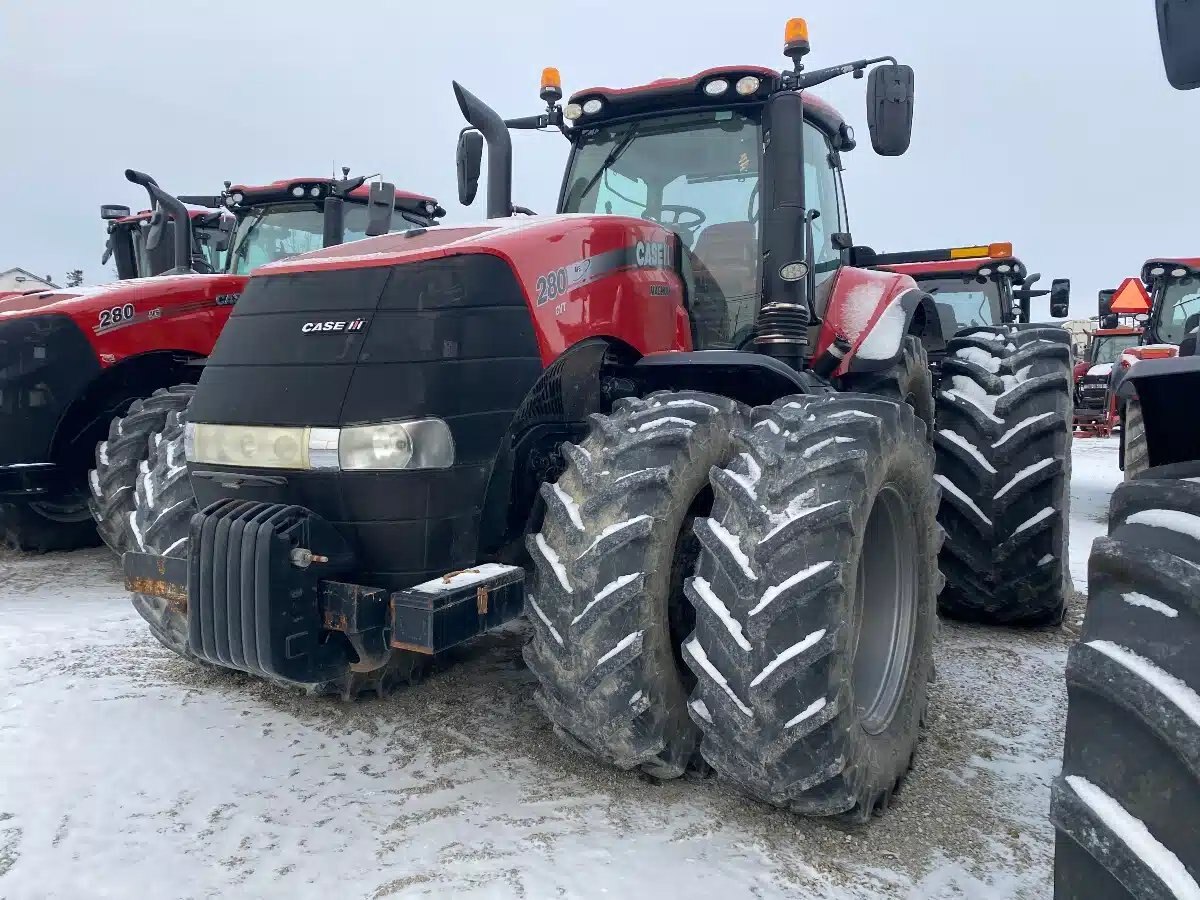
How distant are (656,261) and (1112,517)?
2167 mm

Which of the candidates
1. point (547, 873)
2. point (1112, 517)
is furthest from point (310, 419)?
point (1112, 517)

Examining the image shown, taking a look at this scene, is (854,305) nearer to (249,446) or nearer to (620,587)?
(620,587)

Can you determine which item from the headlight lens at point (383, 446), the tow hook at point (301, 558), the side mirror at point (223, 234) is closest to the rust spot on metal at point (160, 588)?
the tow hook at point (301, 558)

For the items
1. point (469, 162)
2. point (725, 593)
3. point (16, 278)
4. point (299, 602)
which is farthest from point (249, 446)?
point (16, 278)

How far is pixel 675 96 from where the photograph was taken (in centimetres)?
361

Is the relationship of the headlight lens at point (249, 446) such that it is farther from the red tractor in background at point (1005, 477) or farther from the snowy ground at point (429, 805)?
the red tractor in background at point (1005, 477)

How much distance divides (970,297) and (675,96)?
7283 millimetres

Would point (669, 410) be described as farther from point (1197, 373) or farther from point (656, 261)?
point (1197, 373)

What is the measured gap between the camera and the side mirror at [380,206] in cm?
435

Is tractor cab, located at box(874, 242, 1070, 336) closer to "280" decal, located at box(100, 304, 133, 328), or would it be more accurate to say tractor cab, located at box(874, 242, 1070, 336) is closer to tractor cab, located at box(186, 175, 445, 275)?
tractor cab, located at box(186, 175, 445, 275)

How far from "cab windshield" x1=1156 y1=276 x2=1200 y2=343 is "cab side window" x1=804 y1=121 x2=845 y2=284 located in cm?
841

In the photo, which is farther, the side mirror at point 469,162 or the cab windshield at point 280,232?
the cab windshield at point 280,232

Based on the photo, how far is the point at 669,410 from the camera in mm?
2596

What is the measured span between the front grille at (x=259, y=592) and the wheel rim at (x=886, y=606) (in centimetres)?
171
